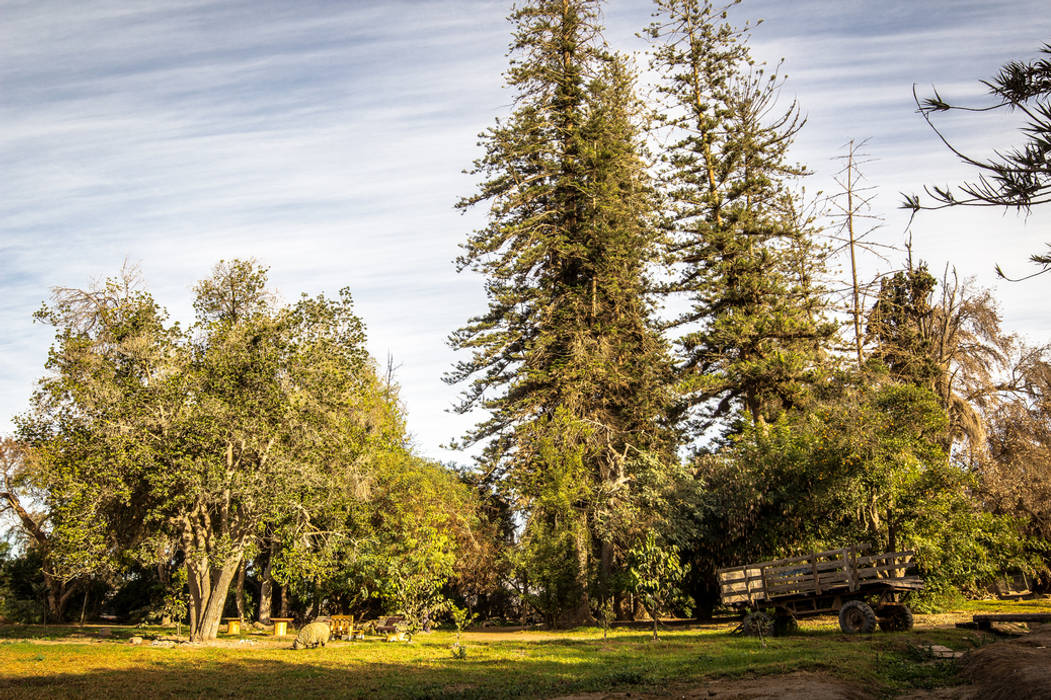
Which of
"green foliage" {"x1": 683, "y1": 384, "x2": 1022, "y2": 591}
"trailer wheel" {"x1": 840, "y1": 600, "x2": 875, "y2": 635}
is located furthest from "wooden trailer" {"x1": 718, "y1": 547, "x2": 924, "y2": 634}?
"green foliage" {"x1": 683, "y1": 384, "x2": 1022, "y2": 591}

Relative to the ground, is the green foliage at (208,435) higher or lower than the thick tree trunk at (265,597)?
higher

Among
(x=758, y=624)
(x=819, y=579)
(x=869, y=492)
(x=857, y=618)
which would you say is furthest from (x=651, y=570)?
(x=869, y=492)

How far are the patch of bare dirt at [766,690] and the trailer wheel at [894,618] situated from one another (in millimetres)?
7179

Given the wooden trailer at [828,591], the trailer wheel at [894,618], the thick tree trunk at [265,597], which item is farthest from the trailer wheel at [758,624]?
the thick tree trunk at [265,597]

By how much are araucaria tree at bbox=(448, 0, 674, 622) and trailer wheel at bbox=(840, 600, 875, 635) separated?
10.5 m

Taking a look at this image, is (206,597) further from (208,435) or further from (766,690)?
(766,690)

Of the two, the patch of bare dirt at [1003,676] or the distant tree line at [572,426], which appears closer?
the patch of bare dirt at [1003,676]

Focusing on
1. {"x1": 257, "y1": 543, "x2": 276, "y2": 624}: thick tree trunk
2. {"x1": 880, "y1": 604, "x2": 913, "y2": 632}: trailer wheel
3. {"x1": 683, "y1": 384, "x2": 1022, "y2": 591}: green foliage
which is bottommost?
{"x1": 257, "y1": 543, "x2": 276, "y2": 624}: thick tree trunk

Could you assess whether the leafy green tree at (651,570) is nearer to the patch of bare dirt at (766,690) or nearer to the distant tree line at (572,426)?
the distant tree line at (572,426)

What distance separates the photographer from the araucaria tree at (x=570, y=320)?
27.0m

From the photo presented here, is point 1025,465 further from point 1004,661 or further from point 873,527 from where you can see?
point 1004,661

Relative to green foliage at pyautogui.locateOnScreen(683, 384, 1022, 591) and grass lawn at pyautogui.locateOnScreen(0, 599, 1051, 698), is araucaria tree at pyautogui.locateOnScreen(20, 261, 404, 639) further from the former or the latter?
green foliage at pyautogui.locateOnScreen(683, 384, 1022, 591)

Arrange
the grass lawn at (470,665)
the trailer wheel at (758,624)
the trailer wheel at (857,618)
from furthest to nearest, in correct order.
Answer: the trailer wheel at (758,624)
the trailer wheel at (857,618)
the grass lawn at (470,665)

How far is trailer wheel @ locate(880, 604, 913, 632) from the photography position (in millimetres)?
16750
